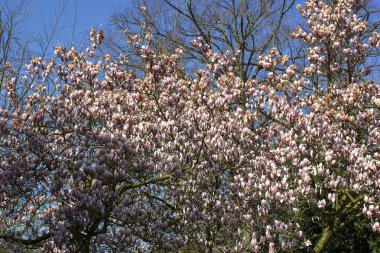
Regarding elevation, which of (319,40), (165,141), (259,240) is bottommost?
(259,240)

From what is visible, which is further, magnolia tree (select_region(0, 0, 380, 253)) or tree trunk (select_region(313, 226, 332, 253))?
tree trunk (select_region(313, 226, 332, 253))

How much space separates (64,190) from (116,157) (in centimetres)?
82

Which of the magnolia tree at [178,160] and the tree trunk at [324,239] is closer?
the magnolia tree at [178,160]

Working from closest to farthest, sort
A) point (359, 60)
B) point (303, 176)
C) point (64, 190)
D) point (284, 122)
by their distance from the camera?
point (64, 190)
point (303, 176)
point (284, 122)
point (359, 60)

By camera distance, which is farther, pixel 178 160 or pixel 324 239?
pixel 324 239

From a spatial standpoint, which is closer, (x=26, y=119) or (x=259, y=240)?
(x=259, y=240)

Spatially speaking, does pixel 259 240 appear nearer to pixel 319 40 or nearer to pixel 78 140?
pixel 78 140

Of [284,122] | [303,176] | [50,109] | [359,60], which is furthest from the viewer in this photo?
[359,60]

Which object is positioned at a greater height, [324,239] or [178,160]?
[178,160]

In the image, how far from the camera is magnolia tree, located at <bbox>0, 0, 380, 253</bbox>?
20.2 ft

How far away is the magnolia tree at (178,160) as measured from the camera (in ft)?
20.2

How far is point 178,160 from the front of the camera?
6.68 m

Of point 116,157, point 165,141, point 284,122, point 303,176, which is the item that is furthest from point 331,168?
point 116,157

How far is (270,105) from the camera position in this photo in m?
8.38
